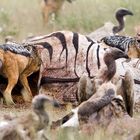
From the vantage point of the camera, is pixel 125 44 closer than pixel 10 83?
No

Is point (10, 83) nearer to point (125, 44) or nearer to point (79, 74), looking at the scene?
point (79, 74)

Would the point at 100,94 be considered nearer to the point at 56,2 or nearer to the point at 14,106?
the point at 14,106

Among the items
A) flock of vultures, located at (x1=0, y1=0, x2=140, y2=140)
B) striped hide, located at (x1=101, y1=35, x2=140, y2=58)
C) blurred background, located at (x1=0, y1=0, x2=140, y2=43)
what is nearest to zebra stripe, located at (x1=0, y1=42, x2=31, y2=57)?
flock of vultures, located at (x1=0, y1=0, x2=140, y2=140)

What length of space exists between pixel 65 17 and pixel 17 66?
9249mm

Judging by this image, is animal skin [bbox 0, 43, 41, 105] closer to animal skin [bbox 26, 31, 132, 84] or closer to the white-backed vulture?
animal skin [bbox 26, 31, 132, 84]

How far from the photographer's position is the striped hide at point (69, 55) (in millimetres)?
12172

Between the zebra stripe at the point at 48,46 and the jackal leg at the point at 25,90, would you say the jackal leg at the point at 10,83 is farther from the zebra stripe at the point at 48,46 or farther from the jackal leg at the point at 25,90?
the zebra stripe at the point at 48,46

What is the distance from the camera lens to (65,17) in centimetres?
2089

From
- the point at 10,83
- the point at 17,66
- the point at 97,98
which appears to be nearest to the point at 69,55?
the point at 17,66

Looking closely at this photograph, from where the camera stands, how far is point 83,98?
10.6 m

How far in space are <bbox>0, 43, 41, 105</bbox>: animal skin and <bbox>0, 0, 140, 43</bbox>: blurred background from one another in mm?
6252

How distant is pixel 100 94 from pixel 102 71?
139 cm

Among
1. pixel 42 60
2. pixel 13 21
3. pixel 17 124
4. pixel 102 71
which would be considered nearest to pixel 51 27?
pixel 13 21

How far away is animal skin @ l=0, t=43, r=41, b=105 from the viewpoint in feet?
38.0
